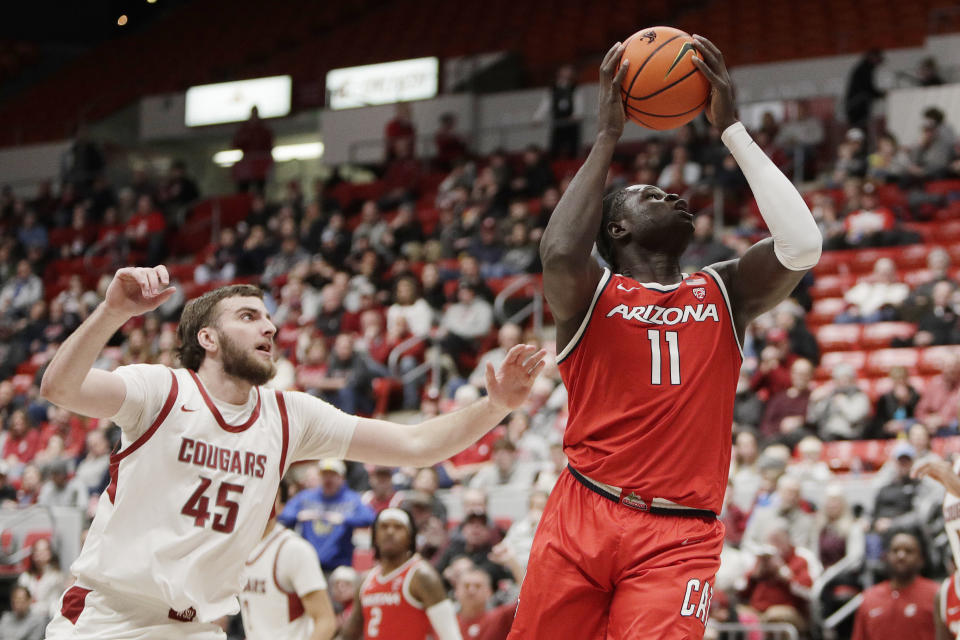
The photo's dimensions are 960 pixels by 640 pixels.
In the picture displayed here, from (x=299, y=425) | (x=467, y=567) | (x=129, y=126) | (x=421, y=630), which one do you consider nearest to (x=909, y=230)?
(x=467, y=567)

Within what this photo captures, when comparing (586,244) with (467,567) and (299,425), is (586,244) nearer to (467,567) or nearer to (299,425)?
(299,425)

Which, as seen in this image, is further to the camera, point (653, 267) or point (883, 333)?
point (883, 333)

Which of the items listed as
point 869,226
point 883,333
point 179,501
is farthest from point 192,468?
point 869,226

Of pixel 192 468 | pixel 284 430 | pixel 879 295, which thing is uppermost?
pixel 879 295

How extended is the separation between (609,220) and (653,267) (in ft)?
0.79

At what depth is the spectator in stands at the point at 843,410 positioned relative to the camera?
11.2 metres

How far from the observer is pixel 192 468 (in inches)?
183

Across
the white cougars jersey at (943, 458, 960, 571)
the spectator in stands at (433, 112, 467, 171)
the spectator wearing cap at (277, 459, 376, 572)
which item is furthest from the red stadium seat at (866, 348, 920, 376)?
the spectator in stands at (433, 112, 467, 171)

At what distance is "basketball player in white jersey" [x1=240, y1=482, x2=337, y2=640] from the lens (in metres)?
7.35

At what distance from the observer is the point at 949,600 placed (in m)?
6.81

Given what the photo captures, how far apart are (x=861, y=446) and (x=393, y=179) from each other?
429 inches

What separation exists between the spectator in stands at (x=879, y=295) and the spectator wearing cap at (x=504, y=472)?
13.4ft

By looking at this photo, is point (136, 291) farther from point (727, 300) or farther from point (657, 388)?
point (727, 300)

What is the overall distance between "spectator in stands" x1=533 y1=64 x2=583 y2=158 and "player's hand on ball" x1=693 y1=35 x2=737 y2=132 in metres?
14.5
